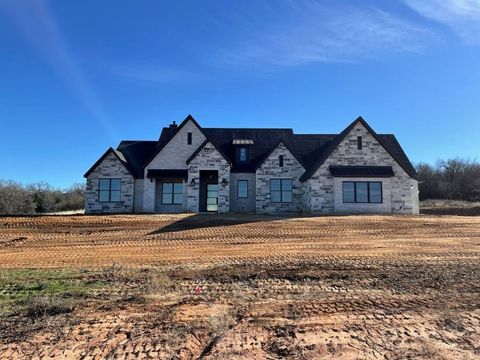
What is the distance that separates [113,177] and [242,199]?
31.7 feet

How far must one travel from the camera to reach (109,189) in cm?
2950

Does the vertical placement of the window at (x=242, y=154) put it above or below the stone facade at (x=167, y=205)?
above

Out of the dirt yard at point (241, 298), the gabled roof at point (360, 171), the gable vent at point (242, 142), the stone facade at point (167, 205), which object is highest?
the gable vent at point (242, 142)

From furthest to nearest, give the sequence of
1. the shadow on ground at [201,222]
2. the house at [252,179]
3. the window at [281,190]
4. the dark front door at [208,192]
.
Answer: the dark front door at [208,192]
the window at [281,190]
the house at [252,179]
the shadow on ground at [201,222]

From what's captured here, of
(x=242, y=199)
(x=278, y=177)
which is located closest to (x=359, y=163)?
(x=278, y=177)

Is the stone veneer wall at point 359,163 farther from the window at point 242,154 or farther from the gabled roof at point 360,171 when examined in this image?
the window at point 242,154

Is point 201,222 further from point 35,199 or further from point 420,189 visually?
point 420,189

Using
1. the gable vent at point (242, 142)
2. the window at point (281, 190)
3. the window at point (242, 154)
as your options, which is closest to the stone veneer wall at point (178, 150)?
the gable vent at point (242, 142)

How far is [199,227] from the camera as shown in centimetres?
1964

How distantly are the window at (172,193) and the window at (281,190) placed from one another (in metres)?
6.78

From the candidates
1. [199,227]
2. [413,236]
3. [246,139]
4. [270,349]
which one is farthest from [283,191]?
[270,349]

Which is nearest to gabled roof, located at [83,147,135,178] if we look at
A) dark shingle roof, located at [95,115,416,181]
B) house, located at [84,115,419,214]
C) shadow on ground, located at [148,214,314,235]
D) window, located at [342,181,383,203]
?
house, located at [84,115,419,214]

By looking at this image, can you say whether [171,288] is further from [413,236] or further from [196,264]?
[413,236]

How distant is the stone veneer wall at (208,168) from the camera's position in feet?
93.6
